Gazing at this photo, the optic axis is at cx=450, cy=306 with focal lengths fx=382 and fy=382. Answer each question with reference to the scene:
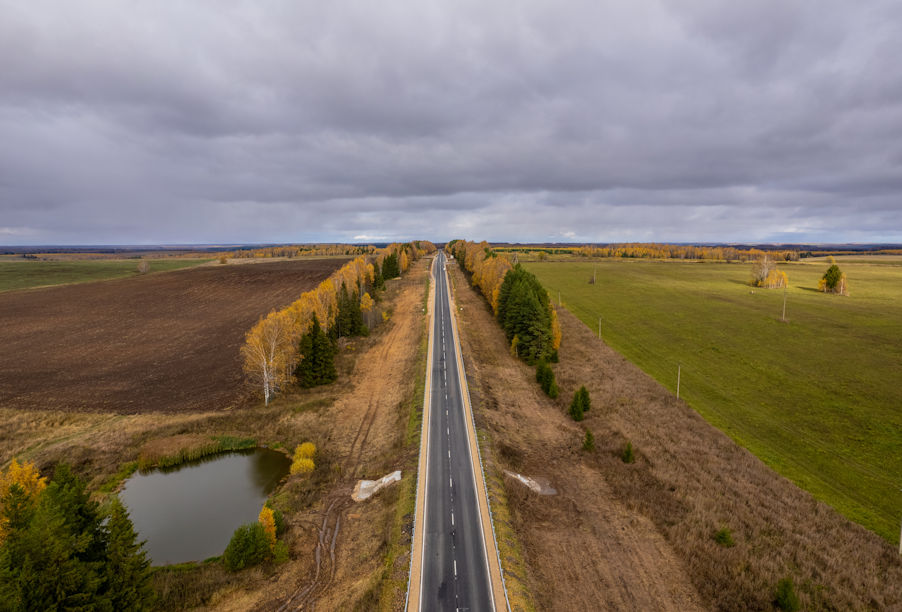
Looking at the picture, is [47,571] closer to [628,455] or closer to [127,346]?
[628,455]

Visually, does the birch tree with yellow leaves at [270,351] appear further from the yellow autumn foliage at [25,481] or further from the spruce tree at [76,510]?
the spruce tree at [76,510]

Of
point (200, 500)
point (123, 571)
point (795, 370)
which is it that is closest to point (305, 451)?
point (200, 500)

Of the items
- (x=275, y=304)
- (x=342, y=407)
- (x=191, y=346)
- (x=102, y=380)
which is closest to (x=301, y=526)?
(x=342, y=407)

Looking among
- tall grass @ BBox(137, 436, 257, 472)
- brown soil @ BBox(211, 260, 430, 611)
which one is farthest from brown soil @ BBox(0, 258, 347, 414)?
brown soil @ BBox(211, 260, 430, 611)

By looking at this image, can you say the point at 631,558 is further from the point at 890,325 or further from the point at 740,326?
the point at 890,325

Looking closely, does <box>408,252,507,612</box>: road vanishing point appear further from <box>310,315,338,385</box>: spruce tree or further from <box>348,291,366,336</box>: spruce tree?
<box>348,291,366,336</box>: spruce tree
